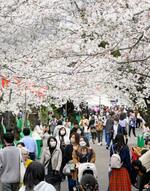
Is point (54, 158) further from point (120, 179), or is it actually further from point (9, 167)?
Result: point (9, 167)

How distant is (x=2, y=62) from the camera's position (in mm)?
13719

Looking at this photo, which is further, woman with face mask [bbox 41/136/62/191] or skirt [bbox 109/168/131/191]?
woman with face mask [bbox 41/136/62/191]

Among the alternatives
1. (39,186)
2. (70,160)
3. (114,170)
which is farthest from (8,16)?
(39,186)

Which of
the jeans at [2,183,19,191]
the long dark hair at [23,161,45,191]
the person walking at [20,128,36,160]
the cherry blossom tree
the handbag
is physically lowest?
the jeans at [2,183,19,191]

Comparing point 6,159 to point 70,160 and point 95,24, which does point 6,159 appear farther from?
point 95,24

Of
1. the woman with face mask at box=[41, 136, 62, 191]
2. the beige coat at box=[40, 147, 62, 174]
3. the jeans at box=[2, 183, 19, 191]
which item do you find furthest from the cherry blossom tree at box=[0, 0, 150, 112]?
the jeans at box=[2, 183, 19, 191]

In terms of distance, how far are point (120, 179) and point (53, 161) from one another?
1.33 metres

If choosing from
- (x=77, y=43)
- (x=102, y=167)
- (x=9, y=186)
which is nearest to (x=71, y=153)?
(x=9, y=186)

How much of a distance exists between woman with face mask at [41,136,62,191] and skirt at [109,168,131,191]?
1040 mm

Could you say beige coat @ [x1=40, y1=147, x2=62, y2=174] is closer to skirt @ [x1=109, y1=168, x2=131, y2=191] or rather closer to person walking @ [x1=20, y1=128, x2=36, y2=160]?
skirt @ [x1=109, y1=168, x2=131, y2=191]

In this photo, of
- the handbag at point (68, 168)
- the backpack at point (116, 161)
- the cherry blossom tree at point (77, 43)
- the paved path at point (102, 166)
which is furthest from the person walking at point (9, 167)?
the paved path at point (102, 166)

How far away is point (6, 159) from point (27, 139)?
12.5ft

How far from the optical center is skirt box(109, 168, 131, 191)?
9.41 m

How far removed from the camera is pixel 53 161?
10031mm
